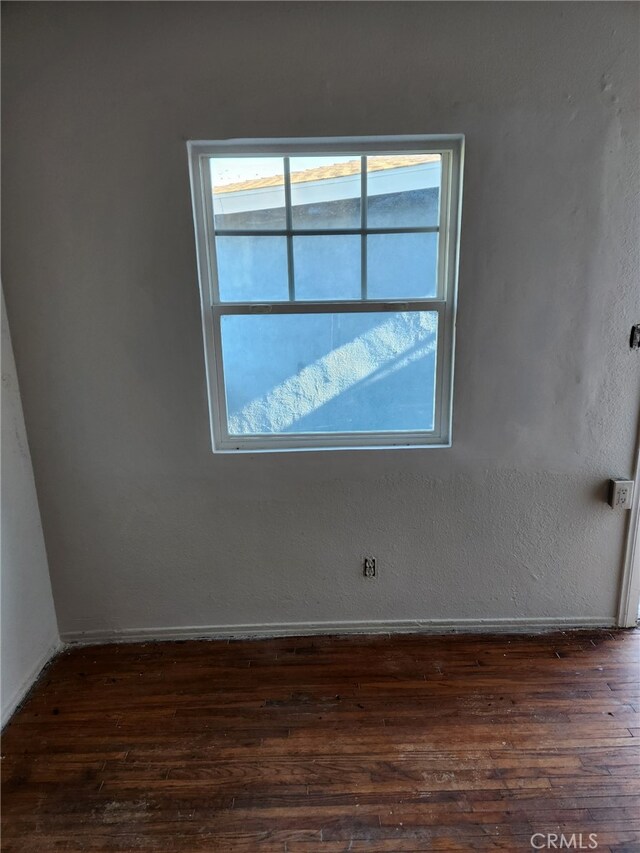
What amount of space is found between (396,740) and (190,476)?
1300 millimetres

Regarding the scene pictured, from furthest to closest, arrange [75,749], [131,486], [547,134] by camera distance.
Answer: [131,486] → [547,134] → [75,749]

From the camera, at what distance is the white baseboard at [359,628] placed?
2.24 m

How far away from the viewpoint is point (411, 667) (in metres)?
2.03

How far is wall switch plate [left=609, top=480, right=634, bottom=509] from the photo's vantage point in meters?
2.11

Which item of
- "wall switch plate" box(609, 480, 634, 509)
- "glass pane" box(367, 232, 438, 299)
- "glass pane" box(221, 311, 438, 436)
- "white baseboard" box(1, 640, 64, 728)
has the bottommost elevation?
"white baseboard" box(1, 640, 64, 728)

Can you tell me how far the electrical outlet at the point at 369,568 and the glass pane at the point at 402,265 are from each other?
3.89ft

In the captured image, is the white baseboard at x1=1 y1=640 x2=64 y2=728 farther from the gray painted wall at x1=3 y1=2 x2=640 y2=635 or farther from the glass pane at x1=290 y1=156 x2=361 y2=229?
the glass pane at x1=290 y1=156 x2=361 y2=229

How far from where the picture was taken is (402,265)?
2.01 metres

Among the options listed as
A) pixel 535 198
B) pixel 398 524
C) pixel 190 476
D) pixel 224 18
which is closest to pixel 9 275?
pixel 190 476

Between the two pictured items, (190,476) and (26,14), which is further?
(190,476)

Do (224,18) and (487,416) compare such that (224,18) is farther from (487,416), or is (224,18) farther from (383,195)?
(487,416)
